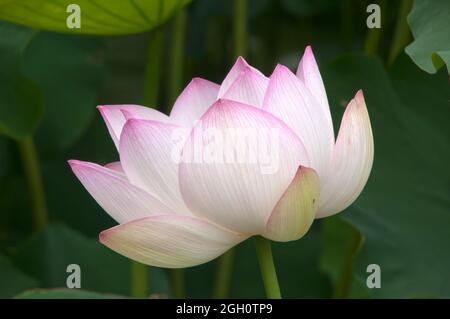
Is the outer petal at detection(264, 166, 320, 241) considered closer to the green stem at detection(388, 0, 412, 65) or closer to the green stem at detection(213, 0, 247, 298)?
the green stem at detection(388, 0, 412, 65)

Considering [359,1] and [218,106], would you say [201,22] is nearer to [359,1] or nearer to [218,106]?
[359,1]

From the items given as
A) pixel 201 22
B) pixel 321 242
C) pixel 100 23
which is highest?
pixel 201 22

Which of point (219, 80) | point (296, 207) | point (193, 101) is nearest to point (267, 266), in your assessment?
point (296, 207)

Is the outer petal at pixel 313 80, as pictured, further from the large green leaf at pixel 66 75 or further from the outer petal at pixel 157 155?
the large green leaf at pixel 66 75

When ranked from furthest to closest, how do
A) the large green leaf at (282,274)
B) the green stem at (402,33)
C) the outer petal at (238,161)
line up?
the large green leaf at (282,274), the green stem at (402,33), the outer petal at (238,161)

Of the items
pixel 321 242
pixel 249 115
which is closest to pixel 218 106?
pixel 249 115

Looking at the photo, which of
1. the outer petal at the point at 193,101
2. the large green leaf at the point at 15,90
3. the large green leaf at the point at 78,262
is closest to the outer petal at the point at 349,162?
the outer petal at the point at 193,101
